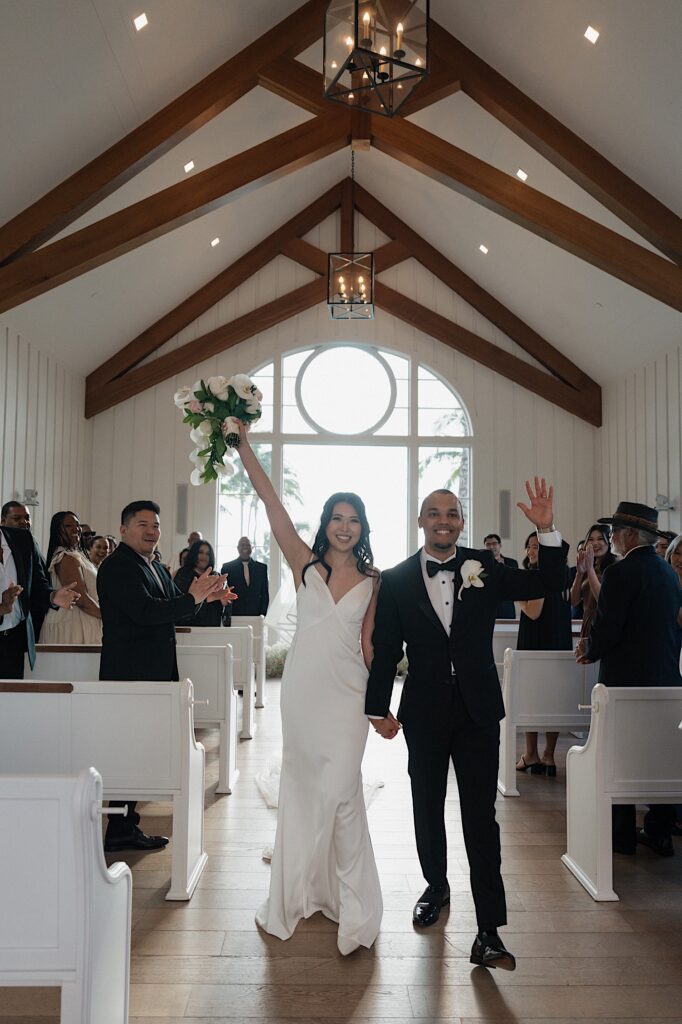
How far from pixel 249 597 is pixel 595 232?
550cm

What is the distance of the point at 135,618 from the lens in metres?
4.04

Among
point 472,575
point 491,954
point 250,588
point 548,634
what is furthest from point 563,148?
point 491,954

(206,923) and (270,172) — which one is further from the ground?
(270,172)

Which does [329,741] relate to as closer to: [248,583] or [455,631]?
[455,631]

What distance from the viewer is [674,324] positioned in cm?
972

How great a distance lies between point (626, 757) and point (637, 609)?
2.39ft

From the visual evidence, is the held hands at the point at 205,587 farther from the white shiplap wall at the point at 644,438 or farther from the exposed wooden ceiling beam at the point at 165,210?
the white shiplap wall at the point at 644,438

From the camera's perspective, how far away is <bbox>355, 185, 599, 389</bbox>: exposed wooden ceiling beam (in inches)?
499

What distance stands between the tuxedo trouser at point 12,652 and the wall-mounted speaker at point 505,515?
30.7ft

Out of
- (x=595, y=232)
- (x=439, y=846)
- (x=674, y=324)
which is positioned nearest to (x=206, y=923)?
(x=439, y=846)

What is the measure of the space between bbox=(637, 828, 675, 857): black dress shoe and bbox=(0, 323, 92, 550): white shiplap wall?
286 inches

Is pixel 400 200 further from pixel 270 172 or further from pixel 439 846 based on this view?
pixel 439 846

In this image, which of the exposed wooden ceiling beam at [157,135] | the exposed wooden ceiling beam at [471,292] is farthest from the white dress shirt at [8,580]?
the exposed wooden ceiling beam at [471,292]

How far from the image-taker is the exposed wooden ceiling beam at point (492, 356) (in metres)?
12.9
